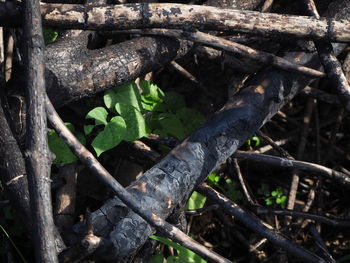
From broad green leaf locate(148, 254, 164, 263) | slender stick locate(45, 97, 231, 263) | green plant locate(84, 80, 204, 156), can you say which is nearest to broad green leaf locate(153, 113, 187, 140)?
green plant locate(84, 80, 204, 156)

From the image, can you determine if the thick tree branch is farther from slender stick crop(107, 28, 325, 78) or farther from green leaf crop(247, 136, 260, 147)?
green leaf crop(247, 136, 260, 147)

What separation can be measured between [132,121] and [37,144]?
19.8 inches

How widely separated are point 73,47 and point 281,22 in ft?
2.37

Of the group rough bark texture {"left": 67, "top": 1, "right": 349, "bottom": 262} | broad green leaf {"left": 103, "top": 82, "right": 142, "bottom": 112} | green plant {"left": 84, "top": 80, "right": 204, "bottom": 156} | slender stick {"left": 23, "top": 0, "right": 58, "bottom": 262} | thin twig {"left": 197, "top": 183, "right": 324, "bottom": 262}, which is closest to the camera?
slender stick {"left": 23, "top": 0, "right": 58, "bottom": 262}

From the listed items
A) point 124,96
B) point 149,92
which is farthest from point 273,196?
point 124,96

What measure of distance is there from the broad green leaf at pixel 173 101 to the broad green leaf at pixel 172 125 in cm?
10

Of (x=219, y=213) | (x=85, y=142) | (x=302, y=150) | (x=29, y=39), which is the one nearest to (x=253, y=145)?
(x=302, y=150)

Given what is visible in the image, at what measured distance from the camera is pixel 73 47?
1637 millimetres

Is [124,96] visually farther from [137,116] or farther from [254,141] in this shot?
[254,141]

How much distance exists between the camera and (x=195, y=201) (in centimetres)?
183

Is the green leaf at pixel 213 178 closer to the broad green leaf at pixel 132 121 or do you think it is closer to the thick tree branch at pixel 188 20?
the broad green leaf at pixel 132 121

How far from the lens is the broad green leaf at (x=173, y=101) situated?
1.94 m

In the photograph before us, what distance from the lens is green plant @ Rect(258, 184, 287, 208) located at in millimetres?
2113

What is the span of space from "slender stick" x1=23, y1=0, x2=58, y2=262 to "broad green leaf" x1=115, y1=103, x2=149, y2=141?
426 mm
